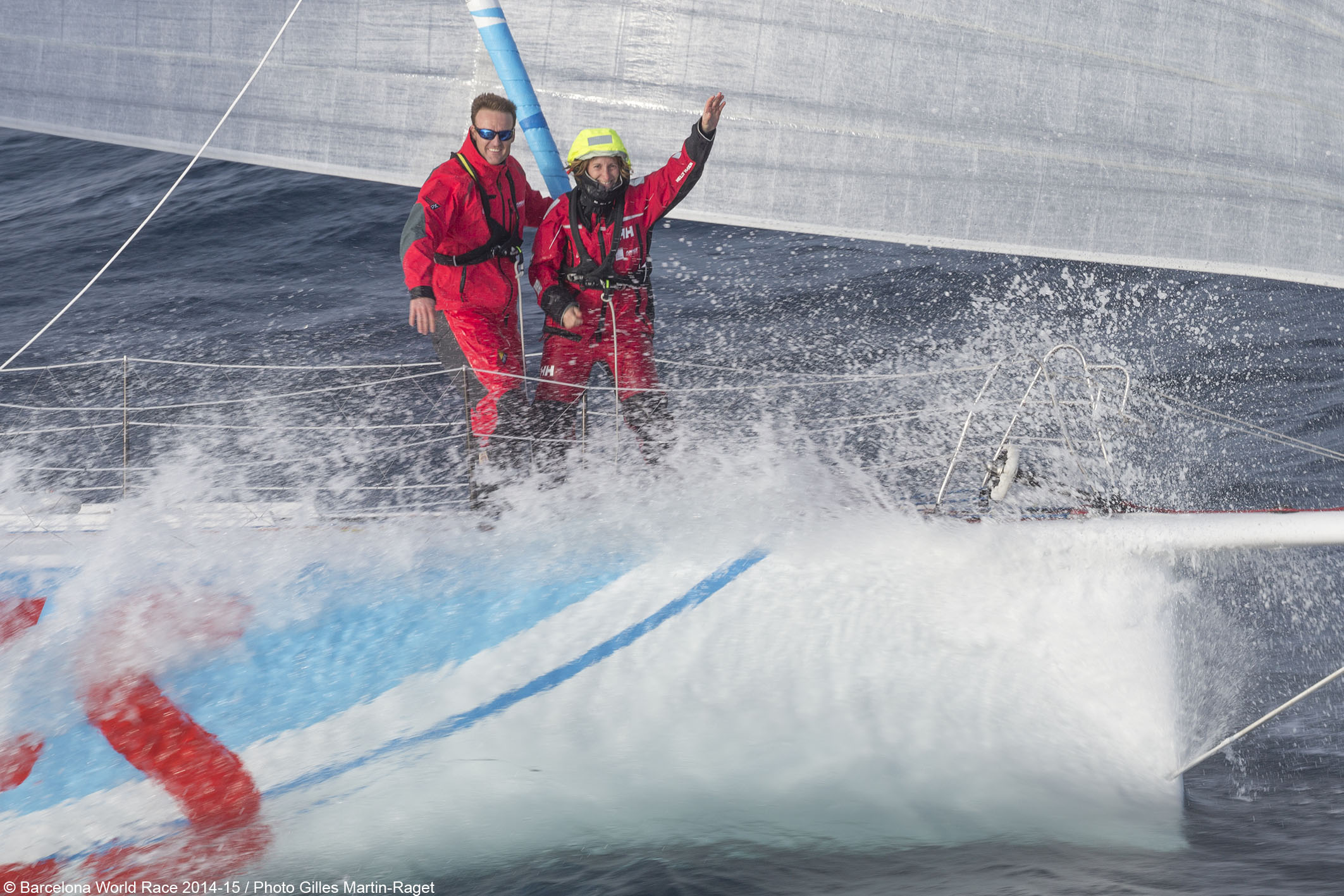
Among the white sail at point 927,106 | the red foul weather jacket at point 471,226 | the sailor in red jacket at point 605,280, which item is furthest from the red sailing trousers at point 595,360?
the white sail at point 927,106

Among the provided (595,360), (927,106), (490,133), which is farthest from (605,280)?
(927,106)

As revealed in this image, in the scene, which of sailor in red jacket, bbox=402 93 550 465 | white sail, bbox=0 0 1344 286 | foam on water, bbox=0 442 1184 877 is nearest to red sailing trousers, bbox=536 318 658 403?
sailor in red jacket, bbox=402 93 550 465

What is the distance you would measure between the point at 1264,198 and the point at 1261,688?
5.06ft

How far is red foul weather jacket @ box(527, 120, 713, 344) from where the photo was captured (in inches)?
124

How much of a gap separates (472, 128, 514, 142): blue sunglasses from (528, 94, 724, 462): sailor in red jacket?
25 cm

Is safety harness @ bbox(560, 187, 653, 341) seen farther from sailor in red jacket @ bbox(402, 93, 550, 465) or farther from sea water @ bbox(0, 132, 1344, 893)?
sea water @ bbox(0, 132, 1344, 893)

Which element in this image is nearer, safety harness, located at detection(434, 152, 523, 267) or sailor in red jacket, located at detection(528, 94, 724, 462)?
sailor in red jacket, located at detection(528, 94, 724, 462)

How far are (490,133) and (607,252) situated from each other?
51cm

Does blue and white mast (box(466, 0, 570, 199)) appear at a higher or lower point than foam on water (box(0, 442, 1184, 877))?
higher

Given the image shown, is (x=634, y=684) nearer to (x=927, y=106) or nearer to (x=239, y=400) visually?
(x=239, y=400)

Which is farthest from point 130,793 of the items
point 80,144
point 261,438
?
point 80,144

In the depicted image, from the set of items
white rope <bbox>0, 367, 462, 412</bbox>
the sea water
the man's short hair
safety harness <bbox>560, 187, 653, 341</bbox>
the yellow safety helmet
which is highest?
the man's short hair

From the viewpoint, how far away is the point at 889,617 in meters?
2.60

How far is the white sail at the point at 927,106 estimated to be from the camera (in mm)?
3223
